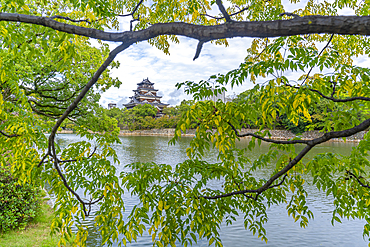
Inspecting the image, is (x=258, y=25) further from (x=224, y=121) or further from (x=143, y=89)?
(x=143, y=89)

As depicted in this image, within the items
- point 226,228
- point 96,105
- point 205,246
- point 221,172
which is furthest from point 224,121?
point 96,105

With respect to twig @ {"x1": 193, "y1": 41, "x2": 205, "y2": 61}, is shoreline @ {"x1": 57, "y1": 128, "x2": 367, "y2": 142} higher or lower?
lower

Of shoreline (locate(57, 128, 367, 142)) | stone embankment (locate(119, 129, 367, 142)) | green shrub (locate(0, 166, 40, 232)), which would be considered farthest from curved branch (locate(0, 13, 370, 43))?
shoreline (locate(57, 128, 367, 142))

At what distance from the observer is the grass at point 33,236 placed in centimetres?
476

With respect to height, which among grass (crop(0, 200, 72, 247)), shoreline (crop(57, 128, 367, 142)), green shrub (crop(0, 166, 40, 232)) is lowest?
shoreline (crop(57, 128, 367, 142))

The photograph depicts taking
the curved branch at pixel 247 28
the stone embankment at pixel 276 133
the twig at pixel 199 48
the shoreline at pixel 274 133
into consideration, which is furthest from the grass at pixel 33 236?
the shoreline at pixel 274 133

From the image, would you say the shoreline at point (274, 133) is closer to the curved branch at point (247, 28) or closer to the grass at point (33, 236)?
the grass at point (33, 236)

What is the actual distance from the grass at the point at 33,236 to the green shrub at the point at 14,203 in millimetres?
149

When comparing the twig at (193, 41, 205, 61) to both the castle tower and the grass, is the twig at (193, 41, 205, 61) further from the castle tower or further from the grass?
the castle tower

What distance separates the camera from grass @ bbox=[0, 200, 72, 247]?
476cm

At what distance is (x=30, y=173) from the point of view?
2.30 metres

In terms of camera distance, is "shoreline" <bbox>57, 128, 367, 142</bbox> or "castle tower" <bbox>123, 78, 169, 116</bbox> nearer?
"shoreline" <bbox>57, 128, 367, 142</bbox>

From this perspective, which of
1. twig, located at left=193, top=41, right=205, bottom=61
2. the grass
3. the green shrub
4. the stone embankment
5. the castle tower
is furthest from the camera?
the castle tower

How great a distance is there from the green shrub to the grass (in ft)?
0.49
